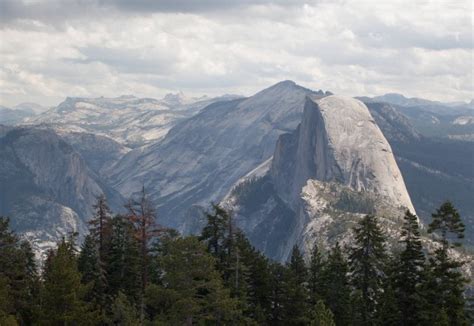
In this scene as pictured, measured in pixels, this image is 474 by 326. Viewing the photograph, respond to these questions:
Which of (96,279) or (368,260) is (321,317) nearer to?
(368,260)

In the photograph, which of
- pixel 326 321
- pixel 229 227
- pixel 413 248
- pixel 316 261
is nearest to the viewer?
pixel 326 321

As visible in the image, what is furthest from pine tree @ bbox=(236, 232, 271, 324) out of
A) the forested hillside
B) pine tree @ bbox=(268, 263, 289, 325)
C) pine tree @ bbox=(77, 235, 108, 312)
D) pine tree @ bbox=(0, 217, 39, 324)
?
pine tree @ bbox=(0, 217, 39, 324)

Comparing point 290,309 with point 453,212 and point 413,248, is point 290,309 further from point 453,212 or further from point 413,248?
point 453,212

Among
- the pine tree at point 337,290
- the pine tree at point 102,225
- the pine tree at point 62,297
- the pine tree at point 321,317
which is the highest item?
the pine tree at point 102,225

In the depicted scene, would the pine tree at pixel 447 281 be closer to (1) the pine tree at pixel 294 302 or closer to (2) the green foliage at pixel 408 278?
(2) the green foliage at pixel 408 278

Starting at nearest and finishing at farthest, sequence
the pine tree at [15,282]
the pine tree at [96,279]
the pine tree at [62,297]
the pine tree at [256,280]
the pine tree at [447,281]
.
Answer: the pine tree at [62,297] < the pine tree at [447,281] < the pine tree at [15,282] < the pine tree at [96,279] < the pine tree at [256,280]

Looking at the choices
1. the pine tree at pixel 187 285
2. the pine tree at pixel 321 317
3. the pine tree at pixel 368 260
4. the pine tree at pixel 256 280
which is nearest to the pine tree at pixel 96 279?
the pine tree at pixel 187 285

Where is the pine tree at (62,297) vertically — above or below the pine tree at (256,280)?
above

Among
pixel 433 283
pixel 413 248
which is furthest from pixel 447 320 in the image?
pixel 413 248
